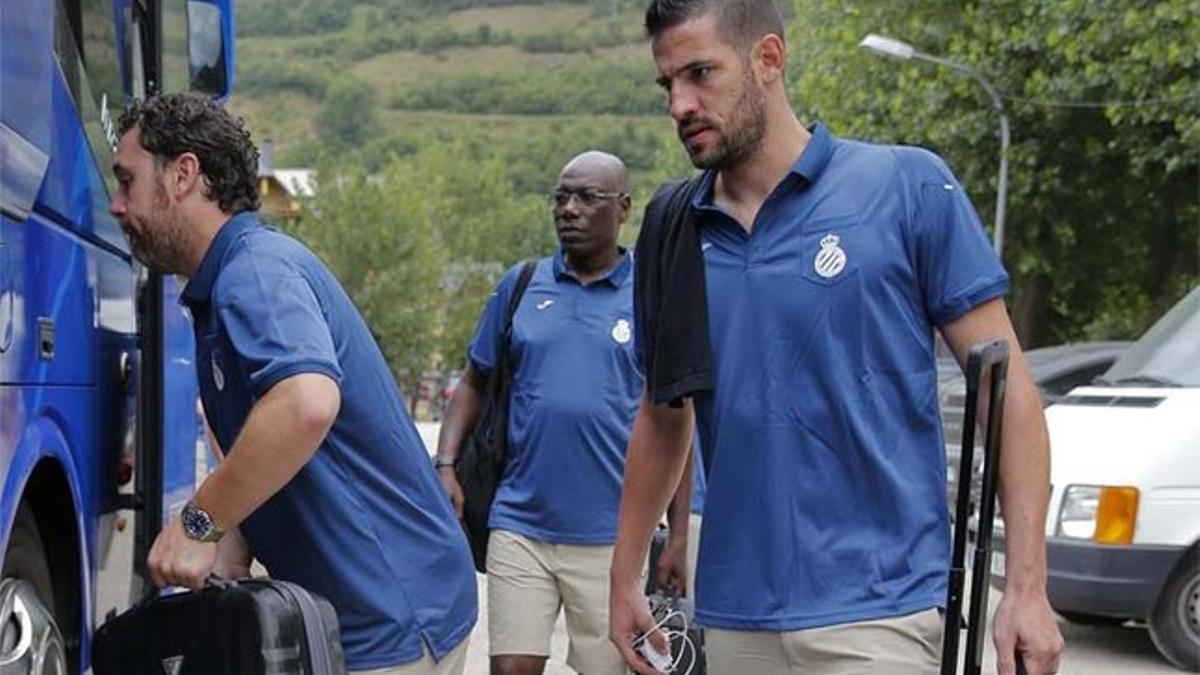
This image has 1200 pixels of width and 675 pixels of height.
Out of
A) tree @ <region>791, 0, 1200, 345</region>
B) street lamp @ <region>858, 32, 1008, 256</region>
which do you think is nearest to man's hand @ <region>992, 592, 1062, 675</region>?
tree @ <region>791, 0, 1200, 345</region>

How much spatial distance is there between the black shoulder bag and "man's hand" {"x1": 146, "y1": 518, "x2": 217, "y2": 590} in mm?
2883

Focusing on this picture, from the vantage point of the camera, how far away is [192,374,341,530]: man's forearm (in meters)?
3.23

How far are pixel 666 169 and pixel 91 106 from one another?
181 feet

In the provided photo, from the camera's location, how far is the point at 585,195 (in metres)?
6.41

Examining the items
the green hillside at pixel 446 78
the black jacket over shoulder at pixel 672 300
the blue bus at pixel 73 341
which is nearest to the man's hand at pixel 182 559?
the blue bus at pixel 73 341

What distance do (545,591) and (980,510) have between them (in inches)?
128

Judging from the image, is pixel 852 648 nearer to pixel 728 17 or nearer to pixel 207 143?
pixel 728 17

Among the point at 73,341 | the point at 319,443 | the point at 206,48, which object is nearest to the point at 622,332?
the point at 206,48

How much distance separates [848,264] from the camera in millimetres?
3361

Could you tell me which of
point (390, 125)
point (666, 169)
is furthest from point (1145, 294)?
point (390, 125)

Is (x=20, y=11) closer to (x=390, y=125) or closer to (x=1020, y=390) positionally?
(x=1020, y=390)

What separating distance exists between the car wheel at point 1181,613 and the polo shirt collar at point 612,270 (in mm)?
3912

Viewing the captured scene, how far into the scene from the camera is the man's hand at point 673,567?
19.1 ft

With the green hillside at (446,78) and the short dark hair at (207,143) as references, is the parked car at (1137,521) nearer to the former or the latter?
the short dark hair at (207,143)
